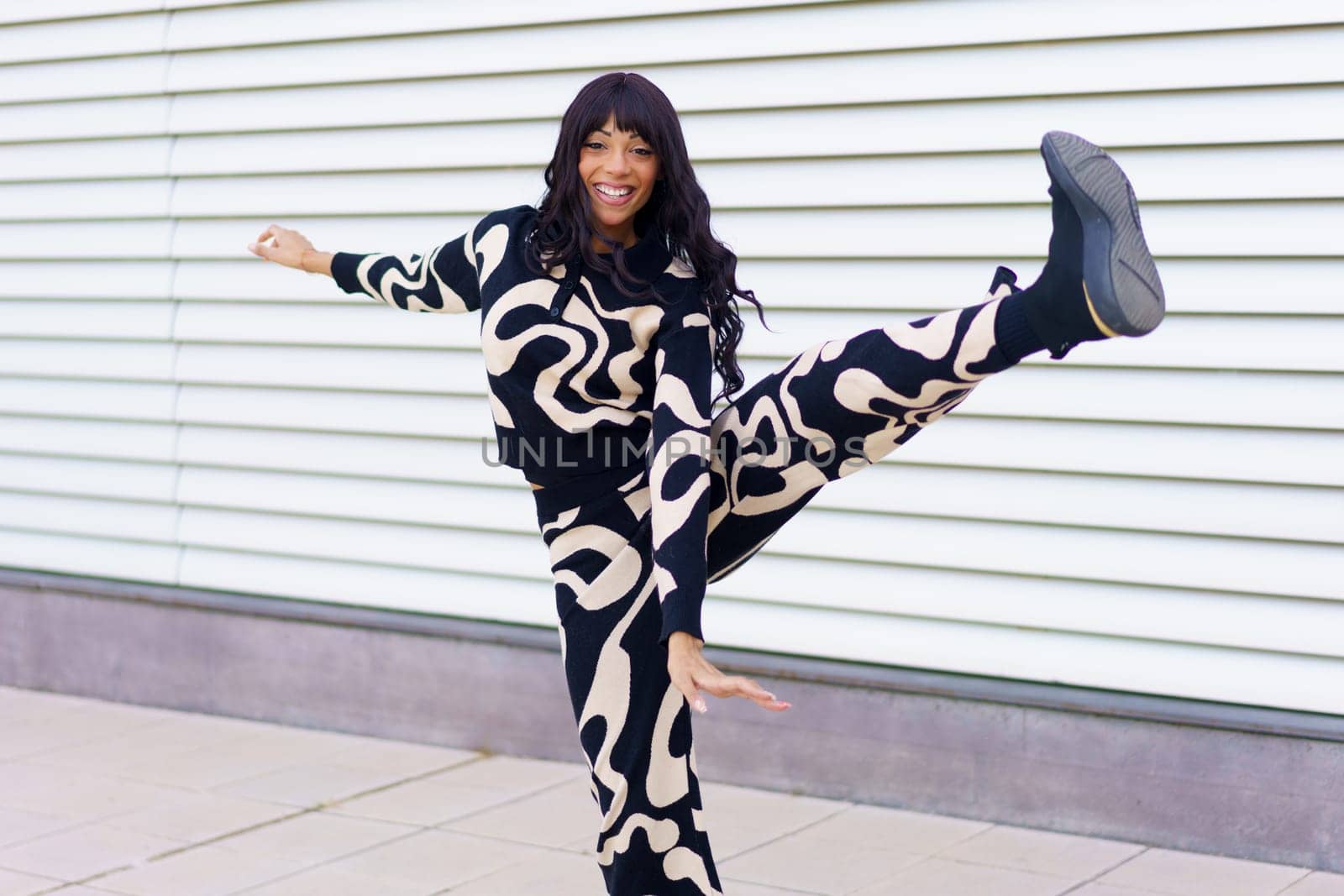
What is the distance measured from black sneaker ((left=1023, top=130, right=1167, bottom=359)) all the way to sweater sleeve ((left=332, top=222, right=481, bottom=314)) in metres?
1.26

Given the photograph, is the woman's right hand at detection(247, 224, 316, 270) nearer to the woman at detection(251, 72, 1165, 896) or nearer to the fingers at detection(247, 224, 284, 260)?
the fingers at detection(247, 224, 284, 260)

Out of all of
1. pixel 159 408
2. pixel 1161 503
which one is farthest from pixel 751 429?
A: pixel 159 408

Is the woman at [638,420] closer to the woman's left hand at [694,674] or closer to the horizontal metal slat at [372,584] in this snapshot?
the woman's left hand at [694,674]

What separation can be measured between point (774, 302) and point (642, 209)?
146 cm

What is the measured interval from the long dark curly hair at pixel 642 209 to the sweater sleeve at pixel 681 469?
11cm

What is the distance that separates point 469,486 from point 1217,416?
7.79 ft

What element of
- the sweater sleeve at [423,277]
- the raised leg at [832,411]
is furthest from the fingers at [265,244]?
the raised leg at [832,411]

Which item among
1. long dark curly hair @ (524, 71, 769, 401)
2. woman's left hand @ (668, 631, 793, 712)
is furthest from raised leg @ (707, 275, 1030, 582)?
woman's left hand @ (668, 631, 793, 712)

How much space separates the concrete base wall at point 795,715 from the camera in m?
3.97

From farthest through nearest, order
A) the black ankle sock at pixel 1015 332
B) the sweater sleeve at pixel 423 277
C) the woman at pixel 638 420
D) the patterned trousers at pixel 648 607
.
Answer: the sweater sleeve at pixel 423 277 → the patterned trousers at pixel 648 607 → the woman at pixel 638 420 → the black ankle sock at pixel 1015 332

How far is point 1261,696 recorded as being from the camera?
A: 157 inches

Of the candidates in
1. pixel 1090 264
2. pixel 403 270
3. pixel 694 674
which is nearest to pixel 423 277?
pixel 403 270

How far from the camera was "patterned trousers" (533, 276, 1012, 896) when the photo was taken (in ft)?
9.71

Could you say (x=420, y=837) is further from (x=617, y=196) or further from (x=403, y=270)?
(x=617, y=196)
